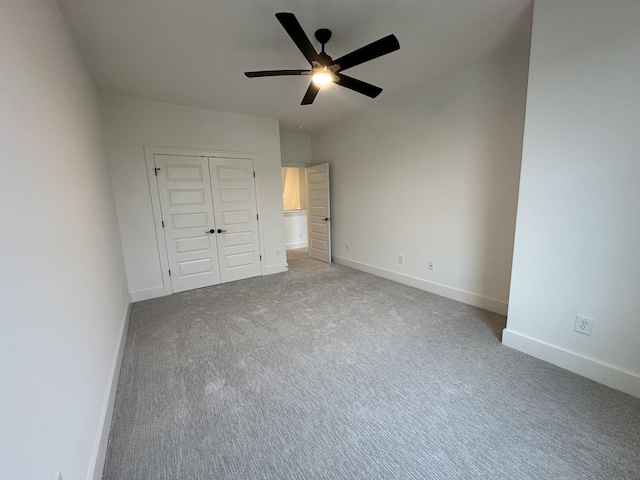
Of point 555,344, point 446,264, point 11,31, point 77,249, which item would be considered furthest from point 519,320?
point 11,31

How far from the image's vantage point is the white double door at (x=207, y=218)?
3764 mm

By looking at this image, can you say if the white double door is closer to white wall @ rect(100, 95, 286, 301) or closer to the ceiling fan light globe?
white wall @ rect(100, 95, 286, 301)

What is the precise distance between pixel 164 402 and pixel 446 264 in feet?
10.8

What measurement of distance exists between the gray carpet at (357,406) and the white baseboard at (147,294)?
92 centimetres

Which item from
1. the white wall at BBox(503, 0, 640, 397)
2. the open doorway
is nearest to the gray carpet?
the white wall at BBox(503, 0, 640, 397)

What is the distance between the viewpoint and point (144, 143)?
3482 millimetres

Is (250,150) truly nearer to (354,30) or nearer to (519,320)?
(354,30)

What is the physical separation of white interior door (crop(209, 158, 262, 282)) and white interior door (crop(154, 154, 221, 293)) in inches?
4.9

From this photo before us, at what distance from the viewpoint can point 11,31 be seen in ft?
3.55

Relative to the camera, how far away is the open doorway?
6.88 m

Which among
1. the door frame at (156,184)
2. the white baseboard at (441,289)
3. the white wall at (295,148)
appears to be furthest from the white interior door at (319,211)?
the door frame at (156,184)

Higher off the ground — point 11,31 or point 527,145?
point 11,31

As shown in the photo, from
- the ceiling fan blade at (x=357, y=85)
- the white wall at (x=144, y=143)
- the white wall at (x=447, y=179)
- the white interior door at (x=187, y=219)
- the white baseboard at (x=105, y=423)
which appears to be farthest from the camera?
the white interior door at (x=187, y=219)

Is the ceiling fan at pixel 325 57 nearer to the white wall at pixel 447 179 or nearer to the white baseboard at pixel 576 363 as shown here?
the white wall at pixel 447 179
